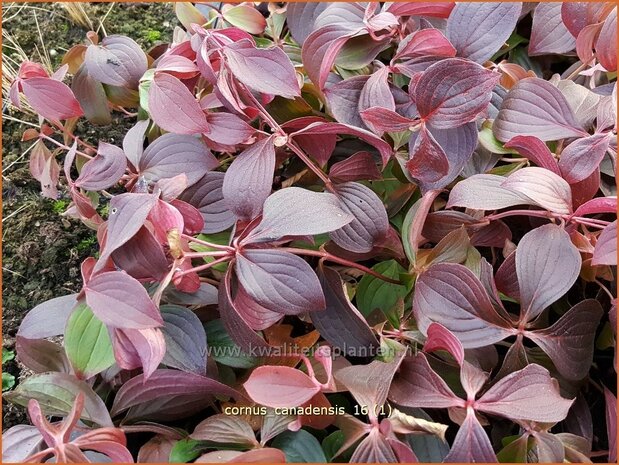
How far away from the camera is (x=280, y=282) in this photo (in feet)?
1.86

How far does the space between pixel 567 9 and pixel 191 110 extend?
53 cm

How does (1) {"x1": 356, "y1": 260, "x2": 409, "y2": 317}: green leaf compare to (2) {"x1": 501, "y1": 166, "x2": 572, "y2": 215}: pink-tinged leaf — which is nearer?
(2) {"x1": 501, "y1": 166, "x2": 572, "y2": 215}: pink-tinged leaf

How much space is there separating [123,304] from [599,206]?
50 cm

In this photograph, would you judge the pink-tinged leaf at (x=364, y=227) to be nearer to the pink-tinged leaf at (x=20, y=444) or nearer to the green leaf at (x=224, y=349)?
the green leaf at (x=224, y=349)

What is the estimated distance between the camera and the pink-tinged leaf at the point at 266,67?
2.08ft

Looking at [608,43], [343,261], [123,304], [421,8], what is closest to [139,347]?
[123,304]

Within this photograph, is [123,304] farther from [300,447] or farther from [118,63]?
[118,63]

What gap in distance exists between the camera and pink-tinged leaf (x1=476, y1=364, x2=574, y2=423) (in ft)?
1.74

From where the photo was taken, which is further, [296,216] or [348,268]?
[348,268]

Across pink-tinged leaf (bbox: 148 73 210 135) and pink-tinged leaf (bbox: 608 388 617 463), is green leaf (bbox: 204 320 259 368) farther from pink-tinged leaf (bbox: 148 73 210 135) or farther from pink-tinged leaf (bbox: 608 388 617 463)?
pink-tinged leaf (bbox: 608 388 617 463)

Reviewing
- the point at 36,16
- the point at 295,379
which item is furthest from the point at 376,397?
the point at 36,16

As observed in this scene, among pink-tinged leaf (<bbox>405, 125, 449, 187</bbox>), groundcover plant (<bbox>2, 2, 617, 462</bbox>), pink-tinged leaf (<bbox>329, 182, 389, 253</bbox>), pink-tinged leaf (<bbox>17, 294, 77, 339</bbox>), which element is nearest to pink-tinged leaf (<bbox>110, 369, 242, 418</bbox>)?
groundcover plant (<bbox>2, 2, 617, 462</bbox>)

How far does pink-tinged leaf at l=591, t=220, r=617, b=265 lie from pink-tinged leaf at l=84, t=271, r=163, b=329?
432 mm

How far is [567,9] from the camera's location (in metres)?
0.76
